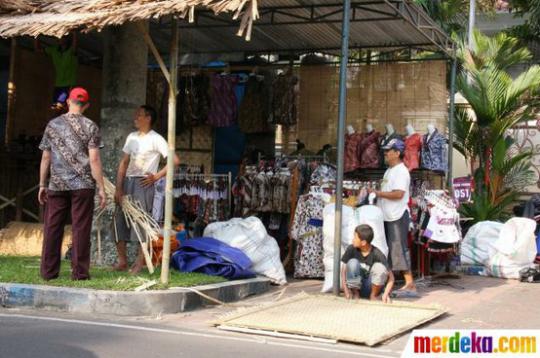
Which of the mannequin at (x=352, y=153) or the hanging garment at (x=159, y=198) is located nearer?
the hanging garment at (x=159, y=198)

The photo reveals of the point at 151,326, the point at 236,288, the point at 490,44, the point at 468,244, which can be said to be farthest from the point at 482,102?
the point at 151,326

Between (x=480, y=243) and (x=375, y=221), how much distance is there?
439 cm

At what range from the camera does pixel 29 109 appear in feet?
43.3

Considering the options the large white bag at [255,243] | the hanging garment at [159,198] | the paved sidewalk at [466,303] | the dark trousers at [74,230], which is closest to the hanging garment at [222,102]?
the hanging garment at [159,198]

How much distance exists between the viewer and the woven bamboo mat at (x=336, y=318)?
6492 mm

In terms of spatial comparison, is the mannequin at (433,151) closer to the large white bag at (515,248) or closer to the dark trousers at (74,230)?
the large white bag at (515,248)

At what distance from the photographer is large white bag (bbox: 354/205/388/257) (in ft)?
29.3

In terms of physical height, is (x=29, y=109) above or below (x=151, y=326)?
above

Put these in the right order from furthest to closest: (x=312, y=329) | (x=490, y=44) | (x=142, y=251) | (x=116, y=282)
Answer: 1. (x=490, y=44)
2. (x=142, y=251)
3. (x=116, y=282)
4. (x=312, y=329)

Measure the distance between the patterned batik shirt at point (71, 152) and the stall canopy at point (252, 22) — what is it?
3.18 feet

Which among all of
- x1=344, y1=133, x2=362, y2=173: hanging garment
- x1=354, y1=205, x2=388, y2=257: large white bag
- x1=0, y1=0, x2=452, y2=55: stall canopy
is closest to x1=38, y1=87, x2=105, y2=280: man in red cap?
x1=0, y1=0, x2=452, y2=55: stall canopy

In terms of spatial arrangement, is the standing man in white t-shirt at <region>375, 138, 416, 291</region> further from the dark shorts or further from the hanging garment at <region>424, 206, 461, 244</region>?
the hanging garment at <region>424, 206, 461, 244</region>

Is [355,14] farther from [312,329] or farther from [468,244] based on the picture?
[312,329]

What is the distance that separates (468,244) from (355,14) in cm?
443
